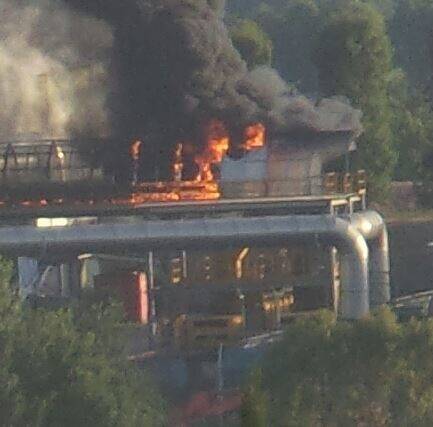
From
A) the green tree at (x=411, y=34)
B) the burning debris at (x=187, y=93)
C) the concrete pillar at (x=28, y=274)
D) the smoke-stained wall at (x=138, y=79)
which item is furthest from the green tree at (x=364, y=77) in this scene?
the green tree at (x=411, y=34)

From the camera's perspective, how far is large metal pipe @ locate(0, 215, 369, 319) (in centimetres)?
3734

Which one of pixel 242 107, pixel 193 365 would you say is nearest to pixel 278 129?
pixel 242 107

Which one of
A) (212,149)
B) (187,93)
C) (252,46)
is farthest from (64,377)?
(252,46)

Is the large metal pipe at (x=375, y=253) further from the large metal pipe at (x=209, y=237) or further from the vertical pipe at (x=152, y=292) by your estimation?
the vertical pipe at (x=152, y=292)

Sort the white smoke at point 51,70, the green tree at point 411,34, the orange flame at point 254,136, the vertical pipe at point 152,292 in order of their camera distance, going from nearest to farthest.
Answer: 1. the vertical pipe at point 152,292
2. the orange flame at point 254,136
3. the white smoke at point 51,70
4. the green tree at point 411,34

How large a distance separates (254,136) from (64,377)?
2086cm

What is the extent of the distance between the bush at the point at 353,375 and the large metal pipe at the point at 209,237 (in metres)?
9.29

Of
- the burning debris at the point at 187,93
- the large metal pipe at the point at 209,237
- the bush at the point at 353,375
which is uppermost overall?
the burning debris at the point at 187,93

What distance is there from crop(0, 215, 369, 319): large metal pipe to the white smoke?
426 inches

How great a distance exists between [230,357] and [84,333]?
6272mm

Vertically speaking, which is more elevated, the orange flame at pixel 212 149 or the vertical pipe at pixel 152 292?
the orange flame at pixel 212 149

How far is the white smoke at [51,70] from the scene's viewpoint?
47.8 metres

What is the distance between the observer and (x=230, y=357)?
114 ft

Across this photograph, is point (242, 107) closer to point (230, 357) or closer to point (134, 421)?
point (230, 357)
